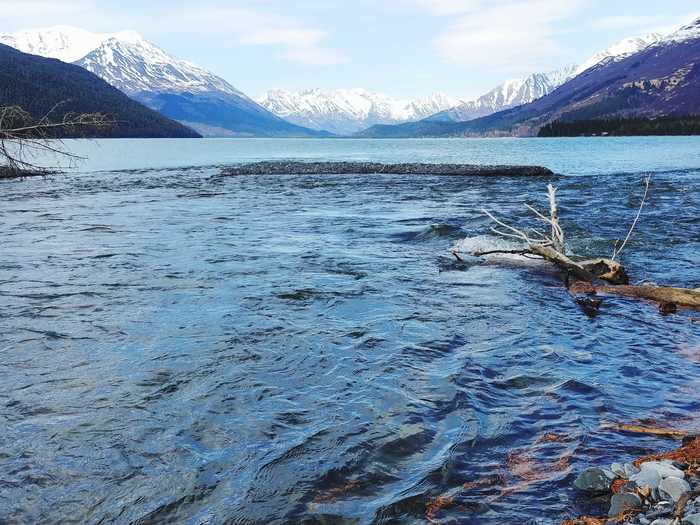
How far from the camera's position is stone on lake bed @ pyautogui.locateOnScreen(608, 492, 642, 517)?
5.95 meters

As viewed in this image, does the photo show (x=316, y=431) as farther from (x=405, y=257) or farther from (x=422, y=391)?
(x=405, y=257)

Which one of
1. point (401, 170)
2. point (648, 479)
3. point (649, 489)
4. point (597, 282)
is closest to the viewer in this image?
point (649, 489)

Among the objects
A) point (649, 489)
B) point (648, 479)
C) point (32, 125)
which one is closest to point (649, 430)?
point (648, 479)

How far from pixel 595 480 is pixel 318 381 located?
15.7 feet

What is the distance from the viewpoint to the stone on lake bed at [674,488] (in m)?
5.95

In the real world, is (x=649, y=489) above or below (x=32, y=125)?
below

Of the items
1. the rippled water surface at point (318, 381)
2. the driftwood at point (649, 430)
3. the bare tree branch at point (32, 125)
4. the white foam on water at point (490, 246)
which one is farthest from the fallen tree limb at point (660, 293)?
the bare tree branch at point (32, 125)

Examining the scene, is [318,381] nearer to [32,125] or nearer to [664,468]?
[664,468]

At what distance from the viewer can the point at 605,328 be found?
42.2ft

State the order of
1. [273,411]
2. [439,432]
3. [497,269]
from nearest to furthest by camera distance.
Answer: [439,432] → [273,411] → [497,269]

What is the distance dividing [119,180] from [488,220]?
43974 millimetres

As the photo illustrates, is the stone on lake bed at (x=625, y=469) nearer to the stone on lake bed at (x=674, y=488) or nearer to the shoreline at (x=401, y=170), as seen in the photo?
the stone on lake bed at (x=674, y=488)

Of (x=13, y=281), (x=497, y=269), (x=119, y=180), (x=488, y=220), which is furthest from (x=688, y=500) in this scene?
(x=119, y=180)

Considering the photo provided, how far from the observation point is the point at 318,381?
1010 cm
